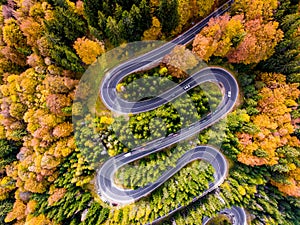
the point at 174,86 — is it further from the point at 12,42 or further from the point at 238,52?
the point at 12,42

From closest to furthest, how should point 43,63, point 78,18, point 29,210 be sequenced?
point 78,18, point 43,63, point 29,210

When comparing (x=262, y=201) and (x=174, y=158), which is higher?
(x=174, y=158)

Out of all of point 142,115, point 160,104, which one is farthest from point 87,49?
point 160,104

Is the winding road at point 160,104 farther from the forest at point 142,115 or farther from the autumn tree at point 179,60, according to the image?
the autumn tree at point 179,60

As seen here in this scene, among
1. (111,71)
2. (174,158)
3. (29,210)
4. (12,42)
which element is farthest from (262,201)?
(12,42)

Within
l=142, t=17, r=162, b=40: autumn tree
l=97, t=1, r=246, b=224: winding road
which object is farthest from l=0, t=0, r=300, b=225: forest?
l=97, t=1, r=246, b=224: winding road

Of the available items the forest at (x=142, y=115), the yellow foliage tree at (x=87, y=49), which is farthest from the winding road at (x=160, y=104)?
the yellow foliage tree at (x=87, y=49)

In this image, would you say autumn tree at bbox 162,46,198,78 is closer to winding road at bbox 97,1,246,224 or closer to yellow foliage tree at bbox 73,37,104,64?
winding road at bbox 97,1,246,224

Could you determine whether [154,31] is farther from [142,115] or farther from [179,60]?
[142,115]
